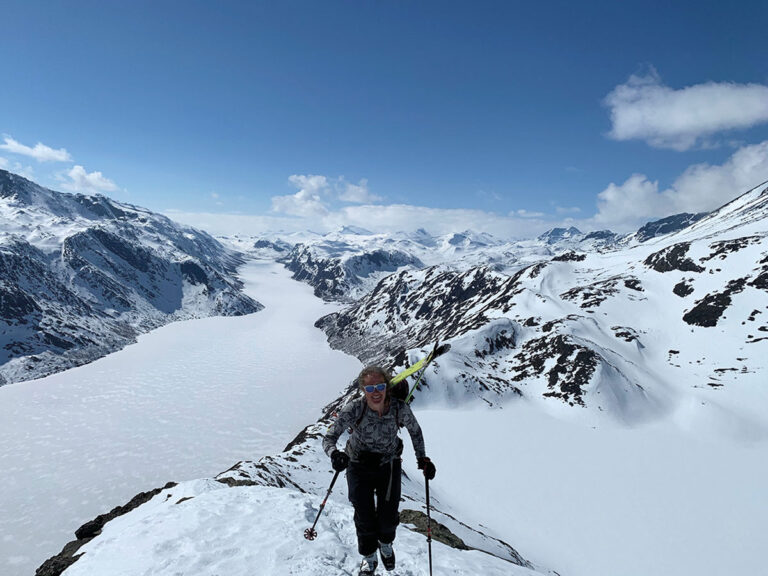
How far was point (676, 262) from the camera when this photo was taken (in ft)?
466

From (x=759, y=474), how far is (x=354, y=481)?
81731 mm

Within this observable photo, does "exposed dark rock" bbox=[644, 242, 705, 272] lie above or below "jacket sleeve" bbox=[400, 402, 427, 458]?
above

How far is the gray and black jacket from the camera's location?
8.32 meters

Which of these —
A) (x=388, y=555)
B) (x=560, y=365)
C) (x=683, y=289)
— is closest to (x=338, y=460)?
(x=388, y=555)

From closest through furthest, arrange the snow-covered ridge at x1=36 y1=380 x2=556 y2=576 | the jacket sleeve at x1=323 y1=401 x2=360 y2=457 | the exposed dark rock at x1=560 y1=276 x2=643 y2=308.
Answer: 1. the jacket sleeve at x1=323 y1=401 x2=360 y2=457
2. the snow-covered ridge at x1=36 y1=380 x2=556 y2=576
3. the exposed dark rock at x1=560 y1=276 x2=643 y2=308

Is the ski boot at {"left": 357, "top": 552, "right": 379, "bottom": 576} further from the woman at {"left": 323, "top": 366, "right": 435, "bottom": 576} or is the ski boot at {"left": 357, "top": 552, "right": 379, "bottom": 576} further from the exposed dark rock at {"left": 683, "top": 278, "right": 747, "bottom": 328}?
the exposed dark rock at {"left": 683, "top": 278, "right": 747, "bottom": 328}

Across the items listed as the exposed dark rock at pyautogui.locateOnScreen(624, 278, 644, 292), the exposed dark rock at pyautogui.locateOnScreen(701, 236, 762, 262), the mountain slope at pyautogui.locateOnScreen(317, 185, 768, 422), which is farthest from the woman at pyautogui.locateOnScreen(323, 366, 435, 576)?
the exposed dark rock at pyautogui.locateOnScreen(701, 236, 762, 262)

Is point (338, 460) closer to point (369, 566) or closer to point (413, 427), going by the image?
point (413, 427)

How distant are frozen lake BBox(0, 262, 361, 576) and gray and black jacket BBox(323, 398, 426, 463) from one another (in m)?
96.9

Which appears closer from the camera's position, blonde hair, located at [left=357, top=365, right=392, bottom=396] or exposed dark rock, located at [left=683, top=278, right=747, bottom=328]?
blonde hair, located at [left=357, top=365, right=392, bottom=396]

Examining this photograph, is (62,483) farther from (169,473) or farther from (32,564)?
(32,564)

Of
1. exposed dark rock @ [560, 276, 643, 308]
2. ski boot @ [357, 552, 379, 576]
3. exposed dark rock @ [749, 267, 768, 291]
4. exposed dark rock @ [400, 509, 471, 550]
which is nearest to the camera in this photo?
ski boot @ [357, 552, 379, 576]

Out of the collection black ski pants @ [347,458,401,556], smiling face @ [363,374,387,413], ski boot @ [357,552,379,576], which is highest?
smiling face @ [363,374,387,413]

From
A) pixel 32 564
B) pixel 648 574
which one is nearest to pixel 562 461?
pixel 648 574
